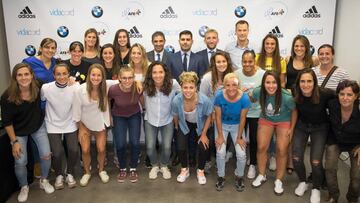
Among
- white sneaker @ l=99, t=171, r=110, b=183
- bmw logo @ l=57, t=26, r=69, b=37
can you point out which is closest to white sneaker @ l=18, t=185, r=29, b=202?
white sneaker @ l=99, t=171, r=110, b=183

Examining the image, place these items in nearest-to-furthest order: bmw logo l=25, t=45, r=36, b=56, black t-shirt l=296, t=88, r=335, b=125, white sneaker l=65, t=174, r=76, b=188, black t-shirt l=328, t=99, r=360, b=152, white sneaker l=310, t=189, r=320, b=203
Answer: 1. black t-shirt l=328, t=99, r=360, b=152
2. black t-shirt l=296, t=88, r=335, b=125
3. white sneaker l=310, t=189, r=320, b=203
4. white sneaker l=65, t=174, r=76, b=188
5. bmw logo l=25, t=45, r=36, b=56

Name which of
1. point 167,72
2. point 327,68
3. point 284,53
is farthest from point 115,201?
point 284,53

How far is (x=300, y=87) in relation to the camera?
128 inches

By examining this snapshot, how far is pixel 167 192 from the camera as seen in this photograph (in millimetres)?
3582

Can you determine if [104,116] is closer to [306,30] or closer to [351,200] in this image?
[351,200]

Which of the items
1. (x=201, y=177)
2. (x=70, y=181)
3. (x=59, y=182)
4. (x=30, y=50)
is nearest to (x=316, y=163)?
(x=201, y=177)

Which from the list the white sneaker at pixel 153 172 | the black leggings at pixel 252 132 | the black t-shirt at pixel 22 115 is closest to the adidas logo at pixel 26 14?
the black t-shirt at pixel 22 115

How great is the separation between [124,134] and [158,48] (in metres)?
1.08

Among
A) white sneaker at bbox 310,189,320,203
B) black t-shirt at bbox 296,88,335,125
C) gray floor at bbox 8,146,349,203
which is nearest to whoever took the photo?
black t-shirt at bbox 296,88,335,125

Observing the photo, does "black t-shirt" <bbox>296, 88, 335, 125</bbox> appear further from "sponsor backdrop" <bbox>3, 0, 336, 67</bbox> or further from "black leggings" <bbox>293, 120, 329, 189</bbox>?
"sponsor backdrop" <bbox>3, 0, 336, 67</bbox>

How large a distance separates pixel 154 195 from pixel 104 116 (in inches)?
37.7

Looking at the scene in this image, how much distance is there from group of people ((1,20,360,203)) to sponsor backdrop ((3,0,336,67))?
806 millimetres

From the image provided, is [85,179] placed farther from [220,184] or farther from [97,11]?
[97,11]

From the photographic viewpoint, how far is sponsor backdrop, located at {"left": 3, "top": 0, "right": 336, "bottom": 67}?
4727 millimetres
